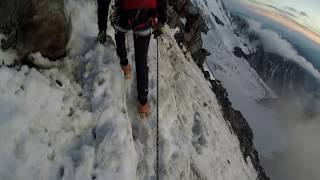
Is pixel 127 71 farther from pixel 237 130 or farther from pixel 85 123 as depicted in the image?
pixel 237 130

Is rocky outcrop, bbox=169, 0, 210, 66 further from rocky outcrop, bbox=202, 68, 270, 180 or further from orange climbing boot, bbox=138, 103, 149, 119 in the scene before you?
orange climbing boot, bbox=138, 103, 149, 119

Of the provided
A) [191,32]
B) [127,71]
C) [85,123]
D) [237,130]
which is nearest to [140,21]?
[127,71]

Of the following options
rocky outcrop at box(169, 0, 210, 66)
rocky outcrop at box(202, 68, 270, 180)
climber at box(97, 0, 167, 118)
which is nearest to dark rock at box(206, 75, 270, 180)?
rocky outcrop at box(202, 68, 270, 180)

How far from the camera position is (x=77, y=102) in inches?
392

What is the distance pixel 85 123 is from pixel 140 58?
5.80ft

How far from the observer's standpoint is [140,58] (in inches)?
401

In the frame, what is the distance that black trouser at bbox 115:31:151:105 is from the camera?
395 inches

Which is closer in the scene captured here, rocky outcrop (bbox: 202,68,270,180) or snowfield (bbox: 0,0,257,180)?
snowfield (bbox: 0,0,257,180)

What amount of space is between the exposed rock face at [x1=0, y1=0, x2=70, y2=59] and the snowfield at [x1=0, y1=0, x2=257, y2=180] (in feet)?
1.68

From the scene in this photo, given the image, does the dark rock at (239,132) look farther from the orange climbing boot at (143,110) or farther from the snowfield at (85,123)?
the orange climbing boot at (143,110)

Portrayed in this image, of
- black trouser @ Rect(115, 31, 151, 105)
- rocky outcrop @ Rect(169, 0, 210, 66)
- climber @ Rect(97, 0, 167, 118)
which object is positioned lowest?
rocky outcrop @ Rect(169, 0, 210, 66)

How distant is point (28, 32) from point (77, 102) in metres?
1.71

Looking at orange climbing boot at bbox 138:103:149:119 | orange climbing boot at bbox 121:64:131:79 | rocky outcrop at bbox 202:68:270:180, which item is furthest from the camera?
rocky outcrop at bbox 202:68:270:180

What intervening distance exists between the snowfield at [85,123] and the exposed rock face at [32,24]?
1.68 feet
